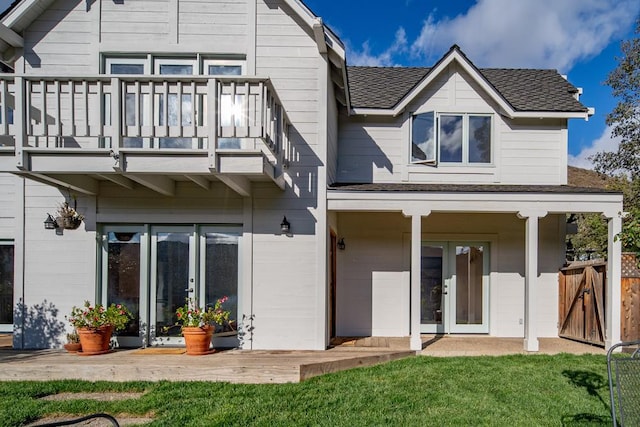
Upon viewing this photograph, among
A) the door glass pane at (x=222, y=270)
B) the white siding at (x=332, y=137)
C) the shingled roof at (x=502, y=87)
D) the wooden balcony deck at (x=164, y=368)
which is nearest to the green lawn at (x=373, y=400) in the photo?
the wooden balcony deck at (x=164, y=368)

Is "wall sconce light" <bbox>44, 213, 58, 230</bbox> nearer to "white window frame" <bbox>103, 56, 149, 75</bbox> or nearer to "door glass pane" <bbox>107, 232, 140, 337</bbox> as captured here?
"door glass pane" <bbox>107, 232, 140, 337</bbox>

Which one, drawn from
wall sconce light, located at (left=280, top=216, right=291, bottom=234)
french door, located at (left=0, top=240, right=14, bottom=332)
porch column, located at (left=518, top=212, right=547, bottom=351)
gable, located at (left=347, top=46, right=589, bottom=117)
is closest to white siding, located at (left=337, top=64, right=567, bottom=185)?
gable, located at (left=347, top=46, right=589, bottom=117)

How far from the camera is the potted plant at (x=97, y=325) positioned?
6.70 meters

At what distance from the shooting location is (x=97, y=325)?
676cm

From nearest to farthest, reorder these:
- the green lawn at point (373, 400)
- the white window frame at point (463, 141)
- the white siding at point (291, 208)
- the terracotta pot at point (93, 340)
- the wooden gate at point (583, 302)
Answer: the green lawn at point (373, 400) < the terracotta pot at point (93, 340) < the white siding at point (291, 208) < the wooden gate at point (583, 302) < the white window frame at point (463, 141)

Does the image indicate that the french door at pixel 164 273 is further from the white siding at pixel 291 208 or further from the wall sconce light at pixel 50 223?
the wall sconce light at pixel 50 223

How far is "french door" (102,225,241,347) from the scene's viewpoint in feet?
24.1

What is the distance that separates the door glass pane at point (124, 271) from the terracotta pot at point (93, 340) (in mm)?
636

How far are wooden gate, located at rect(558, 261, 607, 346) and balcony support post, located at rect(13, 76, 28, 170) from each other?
970cm

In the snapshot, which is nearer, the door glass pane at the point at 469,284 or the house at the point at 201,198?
the house at the point at 201,198

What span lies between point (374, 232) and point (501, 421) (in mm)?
5159

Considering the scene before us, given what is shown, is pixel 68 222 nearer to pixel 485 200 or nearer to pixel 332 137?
pixel 332 137

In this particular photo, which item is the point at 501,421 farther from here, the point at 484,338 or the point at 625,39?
the point at 625,39

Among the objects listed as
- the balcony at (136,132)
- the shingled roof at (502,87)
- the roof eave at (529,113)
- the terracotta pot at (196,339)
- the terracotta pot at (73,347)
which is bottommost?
the terracotta pot at (73,347)
